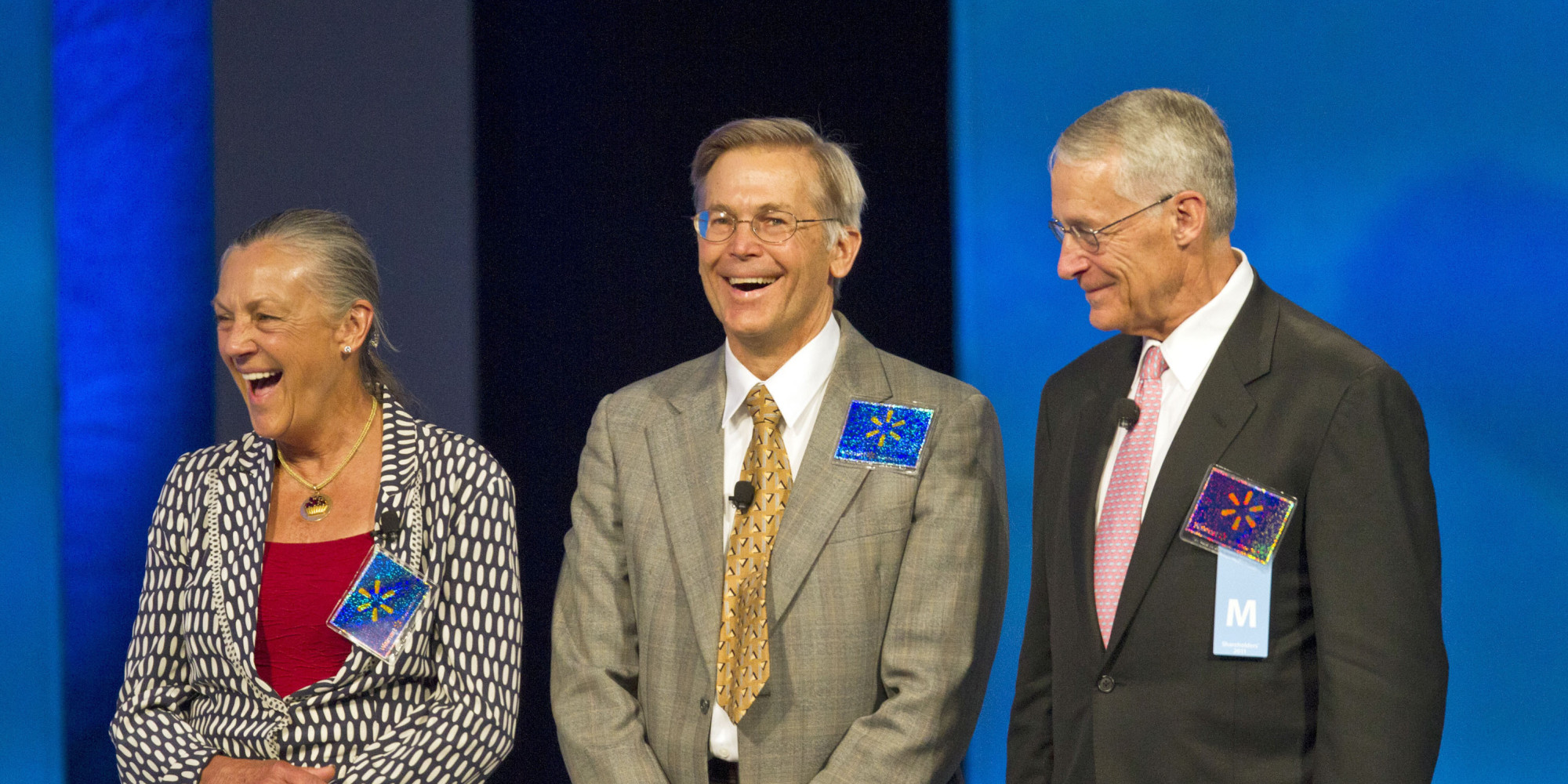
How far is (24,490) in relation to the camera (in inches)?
138

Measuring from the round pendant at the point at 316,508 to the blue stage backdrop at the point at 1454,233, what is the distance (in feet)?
6.59

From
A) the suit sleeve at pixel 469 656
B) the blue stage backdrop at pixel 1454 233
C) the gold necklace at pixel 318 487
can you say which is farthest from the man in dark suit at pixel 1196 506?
the gold necklace at pixel 318 487

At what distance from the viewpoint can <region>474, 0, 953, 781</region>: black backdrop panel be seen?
3611 mm

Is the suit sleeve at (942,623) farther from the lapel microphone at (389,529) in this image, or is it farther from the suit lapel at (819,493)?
the lapel microphone at (389,529)

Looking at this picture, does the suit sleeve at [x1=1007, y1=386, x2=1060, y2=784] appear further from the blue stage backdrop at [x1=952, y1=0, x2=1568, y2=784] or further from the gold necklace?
the gold necklace

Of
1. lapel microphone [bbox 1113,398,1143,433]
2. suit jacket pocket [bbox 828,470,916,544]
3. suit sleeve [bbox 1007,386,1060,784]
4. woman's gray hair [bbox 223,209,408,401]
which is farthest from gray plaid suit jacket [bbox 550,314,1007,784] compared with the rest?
woman's gray hair [bbox 223,209,408,401]

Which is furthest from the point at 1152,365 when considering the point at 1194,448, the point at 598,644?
the point at 598,644

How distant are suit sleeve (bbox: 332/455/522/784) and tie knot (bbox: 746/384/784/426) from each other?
19.6 inches

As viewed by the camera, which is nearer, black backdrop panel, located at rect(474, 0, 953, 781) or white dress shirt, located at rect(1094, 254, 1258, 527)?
white dress shirt, located at rect(1094, 254, 1258, 527)

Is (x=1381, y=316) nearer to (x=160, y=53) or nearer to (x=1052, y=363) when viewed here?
(x=1052, y=363)

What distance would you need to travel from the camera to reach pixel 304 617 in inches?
98.3

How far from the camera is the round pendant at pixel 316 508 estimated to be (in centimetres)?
259

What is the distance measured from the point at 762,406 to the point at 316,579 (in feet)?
2.89

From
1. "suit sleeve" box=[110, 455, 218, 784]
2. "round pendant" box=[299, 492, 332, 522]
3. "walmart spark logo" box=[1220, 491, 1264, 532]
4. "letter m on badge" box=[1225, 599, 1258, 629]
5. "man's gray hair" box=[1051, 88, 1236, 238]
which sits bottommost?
"suit sleeve" box=[110, 455, 218, 784]
